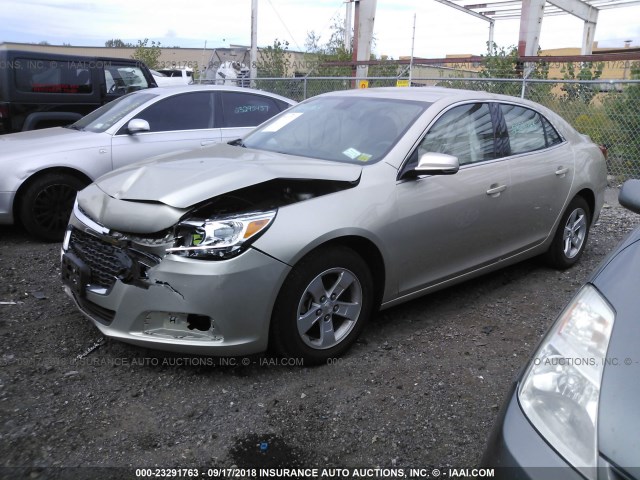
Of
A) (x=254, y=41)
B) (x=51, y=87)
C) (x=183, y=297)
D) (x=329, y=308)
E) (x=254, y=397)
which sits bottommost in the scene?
(x=254, y=397)

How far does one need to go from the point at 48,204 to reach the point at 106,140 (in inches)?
34.7

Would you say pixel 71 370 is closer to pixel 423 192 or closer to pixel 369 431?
pixel 369 431

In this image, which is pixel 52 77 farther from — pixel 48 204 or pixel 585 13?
pixel 585 13

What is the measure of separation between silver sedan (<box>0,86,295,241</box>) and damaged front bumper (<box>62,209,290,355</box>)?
2545mm

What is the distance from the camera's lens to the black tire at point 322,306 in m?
3.02

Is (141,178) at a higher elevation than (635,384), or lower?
higher

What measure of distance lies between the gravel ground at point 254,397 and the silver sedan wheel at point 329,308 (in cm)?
19

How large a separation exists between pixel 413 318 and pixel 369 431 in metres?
1.43

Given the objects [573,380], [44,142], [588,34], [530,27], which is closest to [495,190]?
[573,380]

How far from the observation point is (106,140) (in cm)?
586

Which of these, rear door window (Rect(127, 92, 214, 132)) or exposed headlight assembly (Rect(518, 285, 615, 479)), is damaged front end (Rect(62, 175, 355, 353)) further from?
rear door window (Rect(127, 92, 214, 132))

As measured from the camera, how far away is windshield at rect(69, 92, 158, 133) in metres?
6.12

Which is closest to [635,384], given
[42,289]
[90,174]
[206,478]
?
[206,478]

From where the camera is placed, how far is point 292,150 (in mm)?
3936
